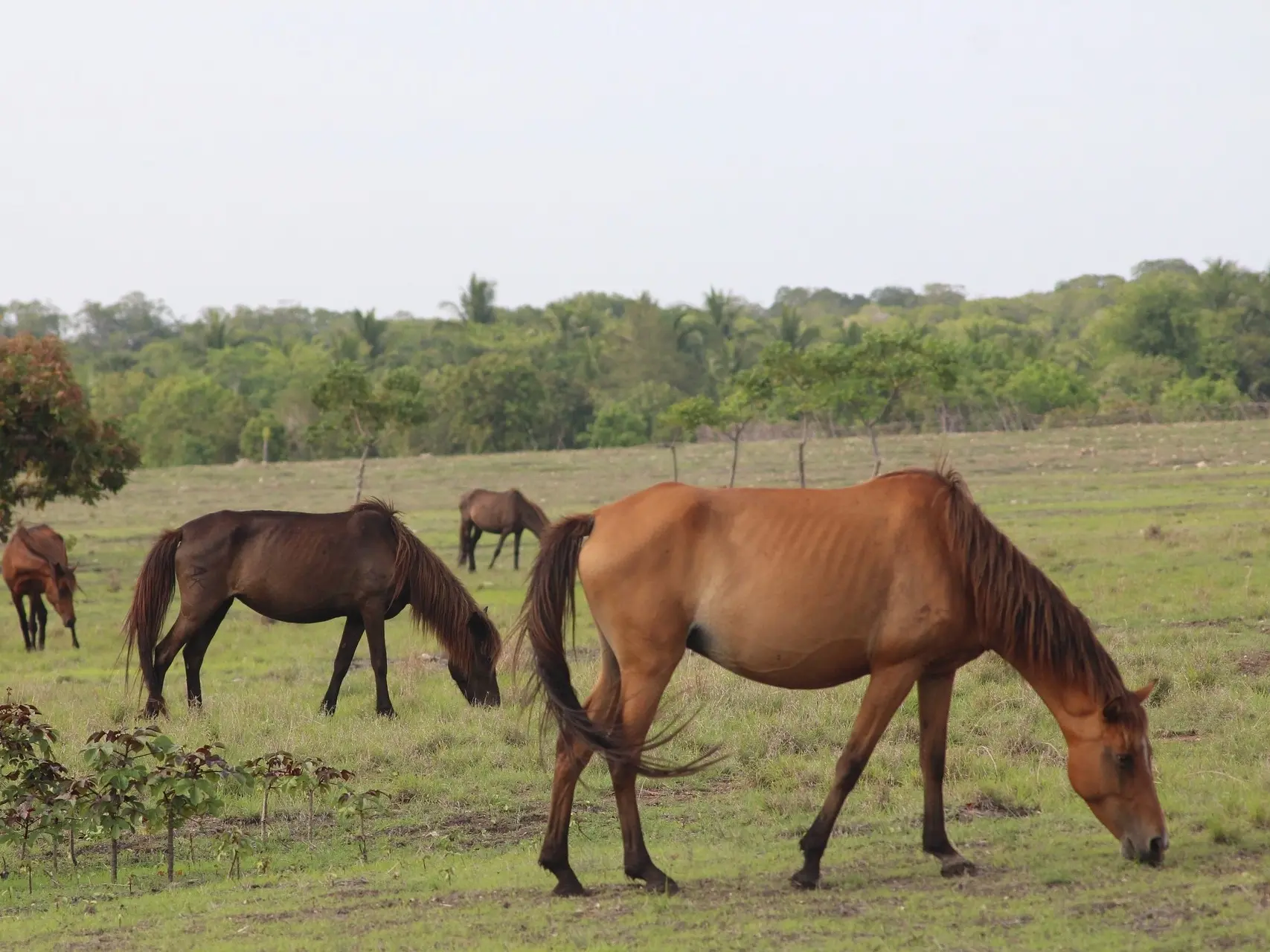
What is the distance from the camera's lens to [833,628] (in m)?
6.52

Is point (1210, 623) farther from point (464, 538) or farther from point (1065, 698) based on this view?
point (464, 538)

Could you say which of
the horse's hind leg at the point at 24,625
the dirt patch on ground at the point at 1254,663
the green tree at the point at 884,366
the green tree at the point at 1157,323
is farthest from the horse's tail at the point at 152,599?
the green tree at the point at 1157,323

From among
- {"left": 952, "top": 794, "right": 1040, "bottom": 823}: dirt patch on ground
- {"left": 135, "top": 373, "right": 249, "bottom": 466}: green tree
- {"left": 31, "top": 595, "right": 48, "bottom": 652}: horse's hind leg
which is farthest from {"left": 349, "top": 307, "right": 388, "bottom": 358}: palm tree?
{"left": 952, "top": 794, "right": 1040, "bottom": 823}: dirt patch on ground

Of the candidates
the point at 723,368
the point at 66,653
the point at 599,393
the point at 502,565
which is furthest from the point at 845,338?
the point at 66,653

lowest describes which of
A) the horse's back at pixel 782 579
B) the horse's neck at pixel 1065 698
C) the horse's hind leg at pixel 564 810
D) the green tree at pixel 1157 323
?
the horse's hind leg at pixel 564 810

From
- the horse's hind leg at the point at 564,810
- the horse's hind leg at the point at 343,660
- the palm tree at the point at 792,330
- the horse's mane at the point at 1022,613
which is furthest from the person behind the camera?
the palm tree at the point at 792,330

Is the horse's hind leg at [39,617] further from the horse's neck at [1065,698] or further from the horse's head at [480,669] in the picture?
the horse's neck at [1065,698]

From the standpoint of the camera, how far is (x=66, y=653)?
59.5ft

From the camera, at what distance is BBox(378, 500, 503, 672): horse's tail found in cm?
1209

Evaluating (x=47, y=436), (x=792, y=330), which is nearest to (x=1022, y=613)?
(x=47, y=436)

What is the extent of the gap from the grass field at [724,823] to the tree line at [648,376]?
15.7m

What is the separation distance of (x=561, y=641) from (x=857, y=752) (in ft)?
4.65

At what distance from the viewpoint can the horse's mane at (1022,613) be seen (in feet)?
21.3

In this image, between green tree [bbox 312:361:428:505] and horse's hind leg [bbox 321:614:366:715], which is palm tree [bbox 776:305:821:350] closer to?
green tree [bbox 312:361:428:505]
